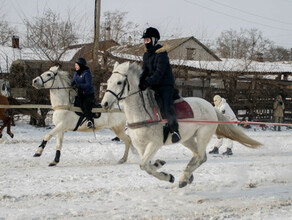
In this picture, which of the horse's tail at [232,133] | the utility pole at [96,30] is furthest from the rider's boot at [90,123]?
the utility pole at [96,30]

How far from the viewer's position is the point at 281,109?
2016 cm

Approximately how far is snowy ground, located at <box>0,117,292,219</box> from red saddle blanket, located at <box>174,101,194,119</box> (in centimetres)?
127

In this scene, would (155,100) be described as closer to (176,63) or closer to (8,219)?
(8,219)

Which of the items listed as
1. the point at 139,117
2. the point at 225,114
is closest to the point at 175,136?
the point at 139,117

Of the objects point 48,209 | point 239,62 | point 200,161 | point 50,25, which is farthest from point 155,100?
point 239,62

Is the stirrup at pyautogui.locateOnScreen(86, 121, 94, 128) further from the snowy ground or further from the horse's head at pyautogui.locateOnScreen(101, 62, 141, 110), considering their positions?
the horse's head at pyautogui.locateOnScreen(101, 62, 141, 110)

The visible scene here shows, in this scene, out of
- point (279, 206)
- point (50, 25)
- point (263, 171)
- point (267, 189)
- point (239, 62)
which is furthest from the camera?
point (239, 62)

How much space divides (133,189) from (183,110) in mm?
1613

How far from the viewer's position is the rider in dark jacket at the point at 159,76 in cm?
577

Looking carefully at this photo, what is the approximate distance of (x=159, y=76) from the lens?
5.74 metres

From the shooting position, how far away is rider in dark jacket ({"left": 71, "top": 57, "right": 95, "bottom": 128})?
9000 millimetres

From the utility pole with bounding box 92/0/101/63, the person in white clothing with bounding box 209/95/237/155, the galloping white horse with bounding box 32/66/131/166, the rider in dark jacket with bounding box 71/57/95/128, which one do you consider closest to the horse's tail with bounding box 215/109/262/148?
the galloping white horse with bounding box 32/66/131/166

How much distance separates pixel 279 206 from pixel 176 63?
15.2 metres

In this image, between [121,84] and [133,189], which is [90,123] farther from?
[121,84]
